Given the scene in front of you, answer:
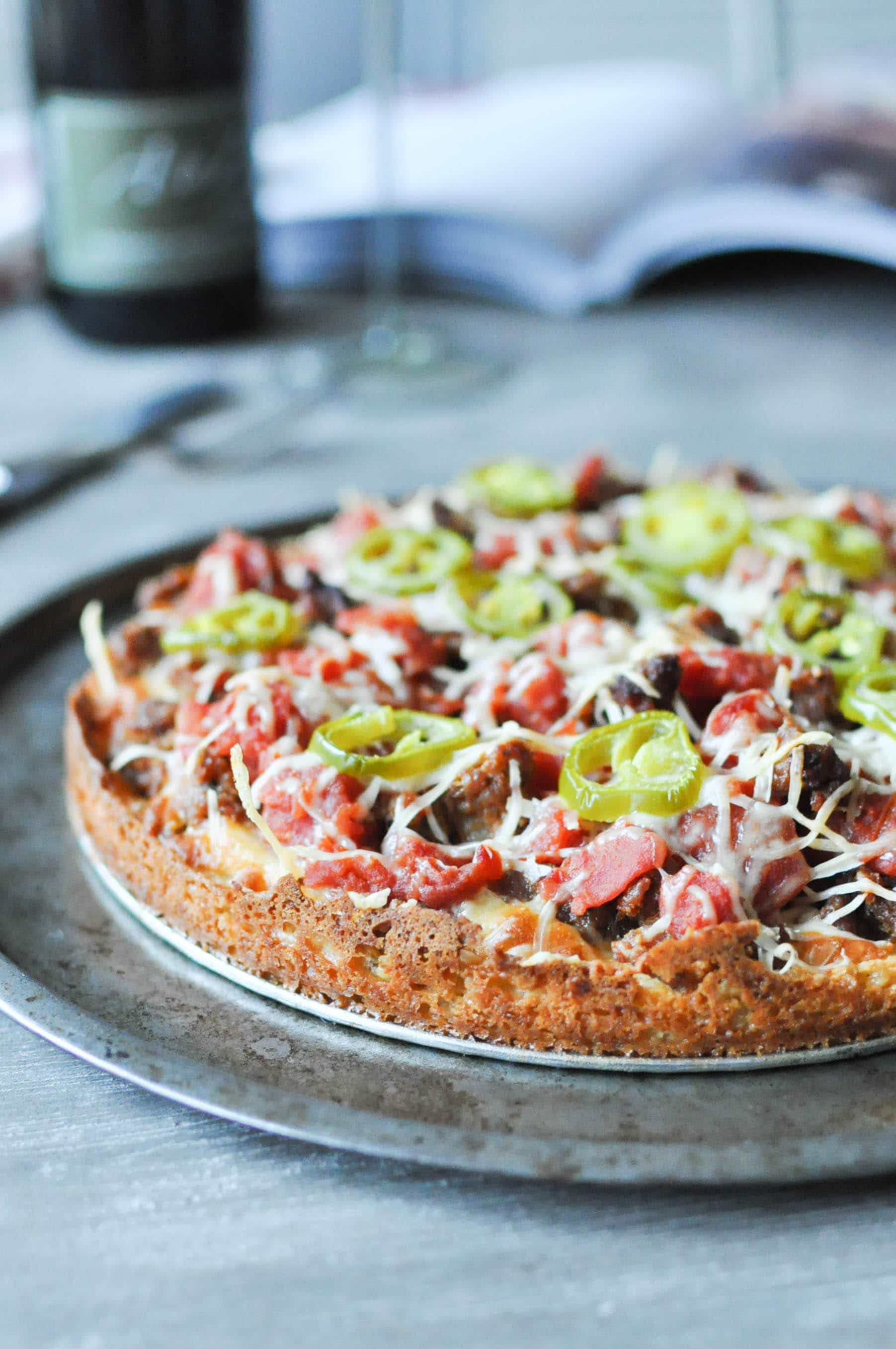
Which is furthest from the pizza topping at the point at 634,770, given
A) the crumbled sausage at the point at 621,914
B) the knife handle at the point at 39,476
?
the knife handle at the point at 39,476

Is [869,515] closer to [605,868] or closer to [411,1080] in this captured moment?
[605,868]

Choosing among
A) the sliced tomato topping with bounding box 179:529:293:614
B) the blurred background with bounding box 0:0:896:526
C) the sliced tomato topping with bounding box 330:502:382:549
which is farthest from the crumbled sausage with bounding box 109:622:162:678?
the blurred background with bounding box 0:0:896:526

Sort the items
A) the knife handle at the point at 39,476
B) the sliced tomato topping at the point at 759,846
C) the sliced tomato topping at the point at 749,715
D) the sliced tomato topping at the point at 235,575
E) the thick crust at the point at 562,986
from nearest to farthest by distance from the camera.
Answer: the thick crust at the point at 562,986
the sliced tomato topping at the point at 759,846
the sliced tomato topping at the point at 749,715
the sliced tomato topping at the point at 235,575
the knife handle at the point at 39,476

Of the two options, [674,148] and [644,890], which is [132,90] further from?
[644,890]

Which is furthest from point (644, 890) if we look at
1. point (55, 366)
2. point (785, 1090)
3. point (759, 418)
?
point (55, 366)

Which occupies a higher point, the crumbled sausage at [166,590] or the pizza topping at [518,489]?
the pizza topping at [518,489]

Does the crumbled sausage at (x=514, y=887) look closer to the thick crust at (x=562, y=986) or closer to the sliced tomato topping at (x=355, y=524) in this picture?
the thick crust at (x=562, y=986)
